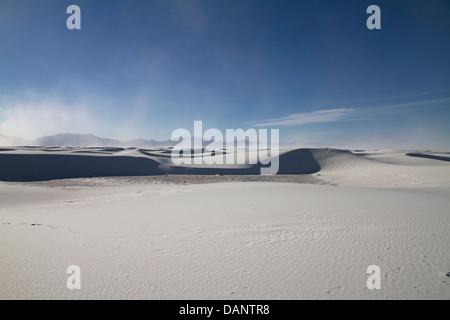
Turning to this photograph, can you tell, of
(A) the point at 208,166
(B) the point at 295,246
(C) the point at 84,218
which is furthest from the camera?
(A) the point at 208,166

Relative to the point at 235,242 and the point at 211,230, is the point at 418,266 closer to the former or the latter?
the point at 235,242

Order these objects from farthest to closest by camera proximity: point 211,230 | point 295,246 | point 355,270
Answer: point 211,230
point 295,246
point 355,270

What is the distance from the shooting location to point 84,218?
23.5ft

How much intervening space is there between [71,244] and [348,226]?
21.1 feet

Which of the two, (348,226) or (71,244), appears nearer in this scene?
(71,244)

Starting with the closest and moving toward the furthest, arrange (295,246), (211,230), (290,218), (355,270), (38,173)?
Answer: (355,270), (295,246), (211,230), (290,218), (38,173)

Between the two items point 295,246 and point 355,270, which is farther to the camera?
point 295,246
